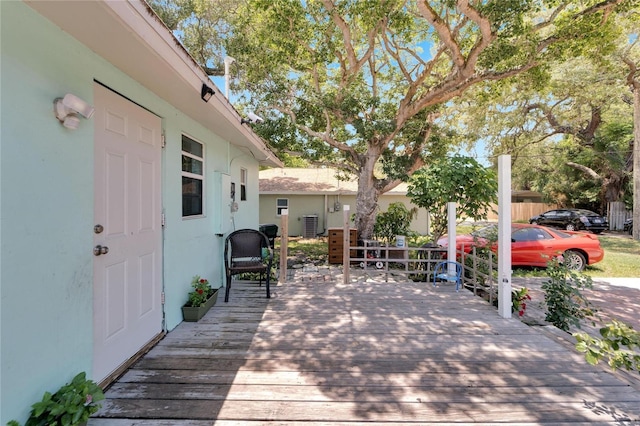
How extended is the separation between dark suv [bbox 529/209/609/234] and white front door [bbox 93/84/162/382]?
1887 cm

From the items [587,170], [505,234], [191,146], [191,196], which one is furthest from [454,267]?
[587,170]

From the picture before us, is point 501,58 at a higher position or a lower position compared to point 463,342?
higher

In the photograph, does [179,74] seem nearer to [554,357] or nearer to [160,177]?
[160,177]

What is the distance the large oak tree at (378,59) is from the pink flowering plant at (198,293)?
5.55 meters

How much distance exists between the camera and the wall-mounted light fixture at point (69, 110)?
71.3 inches

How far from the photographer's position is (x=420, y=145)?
31.2 feet

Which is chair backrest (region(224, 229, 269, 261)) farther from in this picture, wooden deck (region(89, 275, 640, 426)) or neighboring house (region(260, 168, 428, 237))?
neighboring house (region(260, 168, 428, 237))

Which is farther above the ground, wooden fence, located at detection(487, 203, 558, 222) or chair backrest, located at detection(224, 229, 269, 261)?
wooden fence, located at detection(487, 203, 558, 222)

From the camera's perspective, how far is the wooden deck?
204 centimetres

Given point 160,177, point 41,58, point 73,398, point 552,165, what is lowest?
point 73,398

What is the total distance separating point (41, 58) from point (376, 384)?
3226 millimetres

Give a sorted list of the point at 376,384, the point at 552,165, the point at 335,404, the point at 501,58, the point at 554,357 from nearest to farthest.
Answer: the point at 335,404, the point at 376,384, the point at 554,357, the point at 501,58, the point at 552,165

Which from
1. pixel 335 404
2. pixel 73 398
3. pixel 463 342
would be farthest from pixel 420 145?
pixel 73 398

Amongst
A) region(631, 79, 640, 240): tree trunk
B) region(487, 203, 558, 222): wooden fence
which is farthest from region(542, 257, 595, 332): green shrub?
region(487, 203, 558, 222): wooden fence
